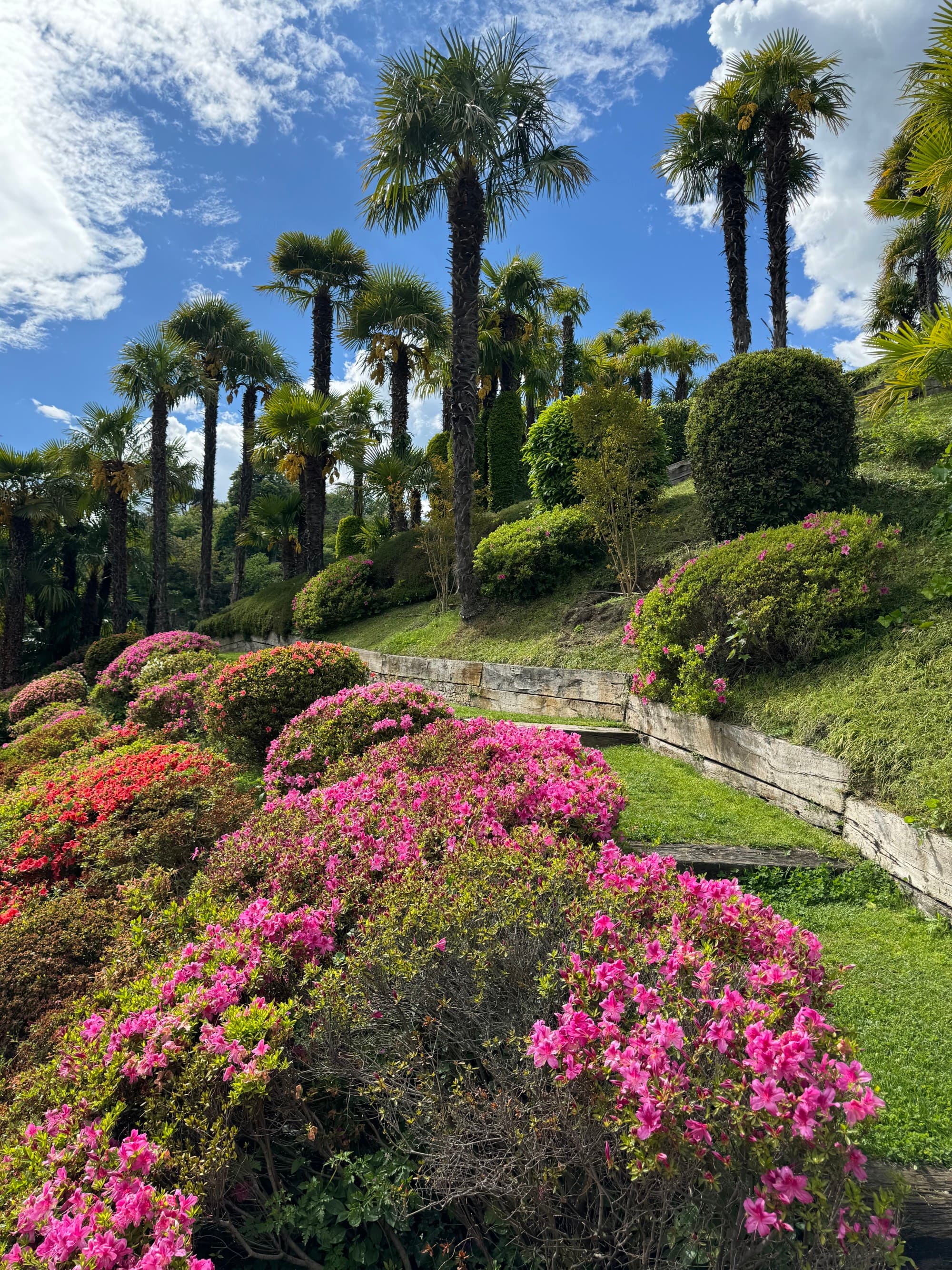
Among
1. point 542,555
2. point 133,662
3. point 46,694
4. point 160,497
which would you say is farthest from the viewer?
point 160,497

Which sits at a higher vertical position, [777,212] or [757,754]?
[777,212]

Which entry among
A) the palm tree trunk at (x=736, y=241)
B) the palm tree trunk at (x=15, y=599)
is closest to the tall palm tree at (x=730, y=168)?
the palm tree trunk at (x=736, y=241)

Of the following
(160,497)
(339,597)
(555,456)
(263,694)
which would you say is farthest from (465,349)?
(160,497)

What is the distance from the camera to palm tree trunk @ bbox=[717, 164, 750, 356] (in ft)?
49.4

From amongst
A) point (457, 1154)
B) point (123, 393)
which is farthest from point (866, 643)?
point (123, 393)

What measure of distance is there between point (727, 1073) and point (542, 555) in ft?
30.4

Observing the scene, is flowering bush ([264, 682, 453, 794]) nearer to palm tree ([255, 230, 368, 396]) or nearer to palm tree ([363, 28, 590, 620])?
→ palm tree ([363, 28, 590, 620])

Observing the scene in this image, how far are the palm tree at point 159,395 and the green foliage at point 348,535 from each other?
571 cm

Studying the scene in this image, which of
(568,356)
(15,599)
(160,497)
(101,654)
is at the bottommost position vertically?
(101,654)

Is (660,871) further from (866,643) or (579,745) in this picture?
(866,643)

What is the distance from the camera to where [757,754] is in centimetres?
493

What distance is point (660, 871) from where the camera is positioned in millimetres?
2676

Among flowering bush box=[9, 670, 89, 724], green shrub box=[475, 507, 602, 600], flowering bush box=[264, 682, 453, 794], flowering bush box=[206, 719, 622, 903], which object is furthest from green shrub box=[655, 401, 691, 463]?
flowering bush box=[9, 670, 89, 724]

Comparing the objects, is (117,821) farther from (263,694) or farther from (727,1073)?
(727,1073)
